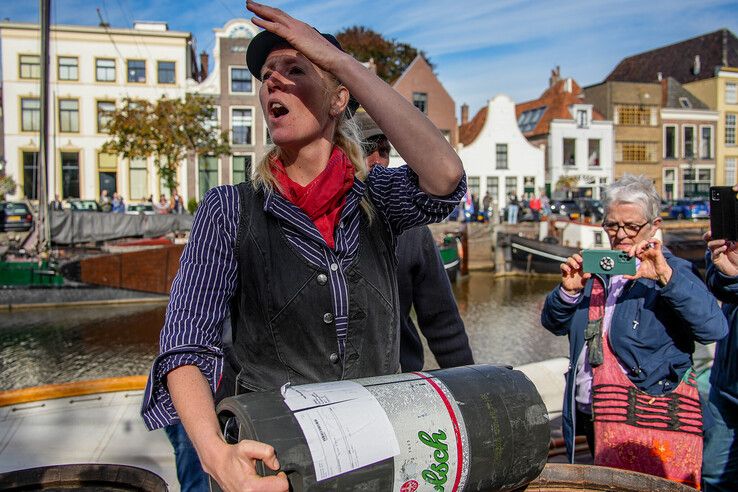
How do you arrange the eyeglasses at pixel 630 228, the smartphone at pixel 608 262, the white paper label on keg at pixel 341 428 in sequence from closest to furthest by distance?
the white paper label on keg at pixel 341 428
the smartphone at pixel 608 262
the eyeglasses at pixel 630 228

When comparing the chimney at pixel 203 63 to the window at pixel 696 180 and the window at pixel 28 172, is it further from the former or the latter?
the window at pixel 696 180

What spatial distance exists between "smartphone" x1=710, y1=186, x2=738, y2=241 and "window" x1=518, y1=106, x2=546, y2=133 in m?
34.6

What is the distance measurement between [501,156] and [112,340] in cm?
2324

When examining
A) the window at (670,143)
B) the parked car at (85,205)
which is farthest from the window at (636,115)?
the parked car at (85,205)

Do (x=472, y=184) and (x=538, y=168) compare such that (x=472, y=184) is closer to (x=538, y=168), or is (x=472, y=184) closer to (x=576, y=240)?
(x=538, y=168)

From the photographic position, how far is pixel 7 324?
13.7 m

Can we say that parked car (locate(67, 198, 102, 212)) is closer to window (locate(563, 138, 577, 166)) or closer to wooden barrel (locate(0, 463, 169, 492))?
wooden barrel (locate(0, 463, 169, 492))

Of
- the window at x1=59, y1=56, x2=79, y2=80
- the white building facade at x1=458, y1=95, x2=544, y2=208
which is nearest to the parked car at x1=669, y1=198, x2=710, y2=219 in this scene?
the white building facade at x1=458, y1=95, x2=544, y2=208

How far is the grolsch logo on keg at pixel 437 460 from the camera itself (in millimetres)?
1138

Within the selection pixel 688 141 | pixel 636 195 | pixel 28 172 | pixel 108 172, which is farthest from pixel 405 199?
pixel 688 141

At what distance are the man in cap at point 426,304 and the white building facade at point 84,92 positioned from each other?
89.5 ft

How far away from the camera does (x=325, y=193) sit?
1326 millimetres

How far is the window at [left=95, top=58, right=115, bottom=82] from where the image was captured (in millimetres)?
28594

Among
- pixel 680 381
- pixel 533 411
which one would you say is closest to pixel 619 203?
pixel 680 381
